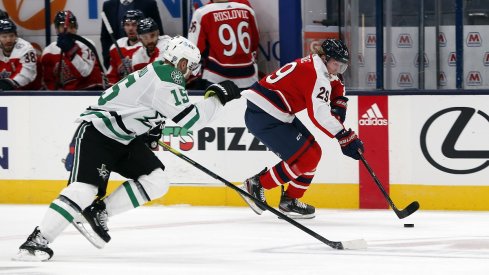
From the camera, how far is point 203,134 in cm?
740

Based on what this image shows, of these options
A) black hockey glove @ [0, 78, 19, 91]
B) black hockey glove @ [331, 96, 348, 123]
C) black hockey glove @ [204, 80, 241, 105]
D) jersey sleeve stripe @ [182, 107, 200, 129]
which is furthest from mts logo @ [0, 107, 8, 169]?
jersey sleeve stripe @ [182, 107, 200, 129]

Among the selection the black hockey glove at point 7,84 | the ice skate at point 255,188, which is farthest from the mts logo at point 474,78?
the black hockey glove at point 7,84

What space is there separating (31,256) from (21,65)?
10.0 ft

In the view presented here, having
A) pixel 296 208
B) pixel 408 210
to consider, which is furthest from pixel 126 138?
pixel 408 210

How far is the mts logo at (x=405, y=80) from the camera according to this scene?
7.54 m

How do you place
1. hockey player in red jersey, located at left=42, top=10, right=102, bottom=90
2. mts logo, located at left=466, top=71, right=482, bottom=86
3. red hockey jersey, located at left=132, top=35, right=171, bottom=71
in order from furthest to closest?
hockey player in red jersey, located at left=42, top=10, right=102, bottom=90, red hockey jersey, located at left=132, top=35, right=171, bottom=71, mts logo, located at left=466, top=71, right=482, bottom=86

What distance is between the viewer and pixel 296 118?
22.2ft

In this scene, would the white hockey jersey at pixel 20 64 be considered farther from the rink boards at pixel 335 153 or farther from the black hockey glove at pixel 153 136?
the black hockey glove at pixel 153 136

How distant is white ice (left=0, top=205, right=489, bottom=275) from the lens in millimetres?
5070

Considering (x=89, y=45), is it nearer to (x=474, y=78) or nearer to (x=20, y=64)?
(x=20, y=64)

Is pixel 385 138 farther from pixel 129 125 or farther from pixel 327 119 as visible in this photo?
pixel 129 125

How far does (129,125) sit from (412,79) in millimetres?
2647

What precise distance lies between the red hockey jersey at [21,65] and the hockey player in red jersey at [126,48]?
0.51 metres

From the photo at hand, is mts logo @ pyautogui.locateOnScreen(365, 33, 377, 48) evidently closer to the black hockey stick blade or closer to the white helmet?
the black hockey stick blade
